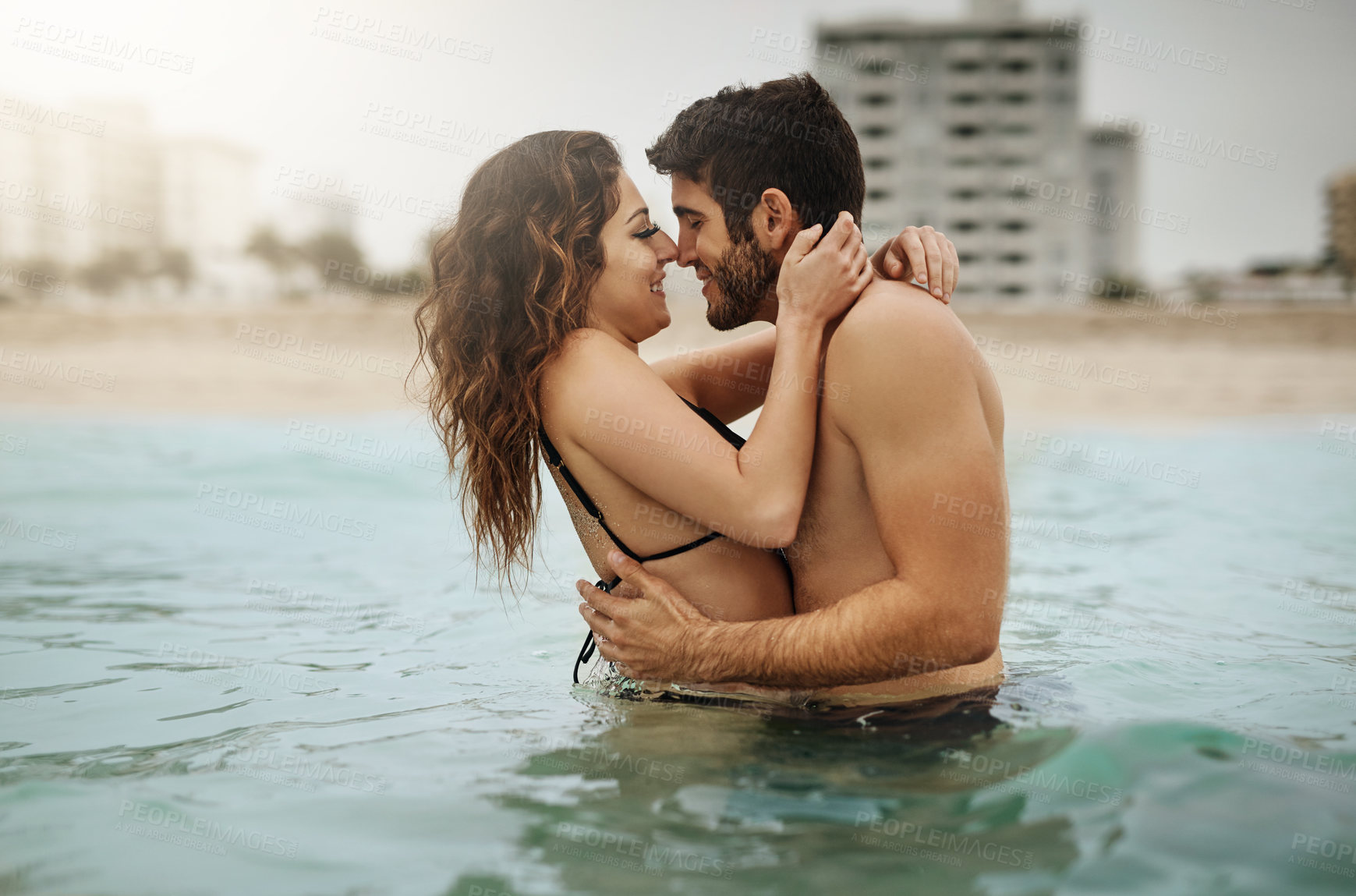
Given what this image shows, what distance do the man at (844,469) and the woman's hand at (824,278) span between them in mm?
67

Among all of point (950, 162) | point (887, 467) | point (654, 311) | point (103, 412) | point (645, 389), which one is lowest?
point (103, 412)

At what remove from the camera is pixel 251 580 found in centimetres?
730

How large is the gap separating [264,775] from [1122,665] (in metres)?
3.61

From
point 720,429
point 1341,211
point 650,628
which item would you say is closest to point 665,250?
point 720,429

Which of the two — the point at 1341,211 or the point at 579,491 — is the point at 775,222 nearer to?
the point at 579,491

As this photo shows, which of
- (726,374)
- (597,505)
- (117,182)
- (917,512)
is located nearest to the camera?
(917,512)

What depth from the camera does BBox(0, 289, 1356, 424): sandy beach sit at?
20500 millimetres

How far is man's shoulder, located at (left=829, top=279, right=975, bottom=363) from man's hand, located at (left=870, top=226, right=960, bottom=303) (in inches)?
9.0

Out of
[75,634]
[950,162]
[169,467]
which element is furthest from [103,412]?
[950,162]

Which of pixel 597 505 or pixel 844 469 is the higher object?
pixel 844 469

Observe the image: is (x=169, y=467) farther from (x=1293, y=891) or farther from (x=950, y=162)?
(x=950, y=162)

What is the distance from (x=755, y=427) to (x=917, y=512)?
0.54m

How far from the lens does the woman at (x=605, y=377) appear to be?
3.07 m

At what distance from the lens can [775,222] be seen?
3.40 m
